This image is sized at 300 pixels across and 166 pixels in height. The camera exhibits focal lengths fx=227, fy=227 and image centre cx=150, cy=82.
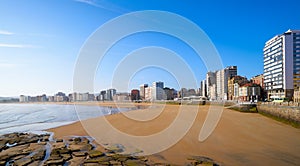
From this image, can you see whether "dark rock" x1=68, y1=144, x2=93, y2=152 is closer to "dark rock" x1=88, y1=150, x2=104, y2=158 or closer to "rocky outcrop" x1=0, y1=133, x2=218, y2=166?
"rocky outcrop" x1=0, y1=133, x2=218, y2=166

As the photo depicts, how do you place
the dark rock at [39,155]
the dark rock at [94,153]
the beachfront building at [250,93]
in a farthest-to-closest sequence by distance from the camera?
the beachfront building at [250,93] < the dark rock at [94,153] < the dark rock at [39,155]

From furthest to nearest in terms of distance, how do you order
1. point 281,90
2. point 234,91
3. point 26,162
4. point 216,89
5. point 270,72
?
point 216,89 < point 234,91 < point 270,72 < point 281,90 < point 26,162

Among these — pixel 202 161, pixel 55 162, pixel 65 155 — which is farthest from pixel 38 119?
pixel 202 161

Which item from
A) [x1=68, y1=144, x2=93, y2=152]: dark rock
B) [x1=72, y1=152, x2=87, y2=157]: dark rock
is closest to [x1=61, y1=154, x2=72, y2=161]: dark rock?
[x1=72, y1=152, x2=87, y2=157]: dark rock

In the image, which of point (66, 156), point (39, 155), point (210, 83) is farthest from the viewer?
point (210, 83)

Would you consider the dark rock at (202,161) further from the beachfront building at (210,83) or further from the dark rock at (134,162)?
the beachfront building at (210,83)

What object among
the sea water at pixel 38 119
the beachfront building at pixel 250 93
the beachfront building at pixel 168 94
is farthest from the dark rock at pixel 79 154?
the beachfront building at pixel 168 94

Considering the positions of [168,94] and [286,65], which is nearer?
[286,65]

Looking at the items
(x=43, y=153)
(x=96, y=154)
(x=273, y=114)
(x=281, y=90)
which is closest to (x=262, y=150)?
(x=96, y=154)

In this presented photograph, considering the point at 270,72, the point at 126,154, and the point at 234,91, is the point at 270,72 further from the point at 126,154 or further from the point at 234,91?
the point at 126,154

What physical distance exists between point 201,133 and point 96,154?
6.49 m

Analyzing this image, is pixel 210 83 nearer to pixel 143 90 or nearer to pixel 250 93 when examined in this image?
pixel 143 90

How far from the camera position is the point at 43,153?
861 cm

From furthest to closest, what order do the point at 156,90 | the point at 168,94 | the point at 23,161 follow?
the point at 168,94
the point at 156,90
the point at 23,161
